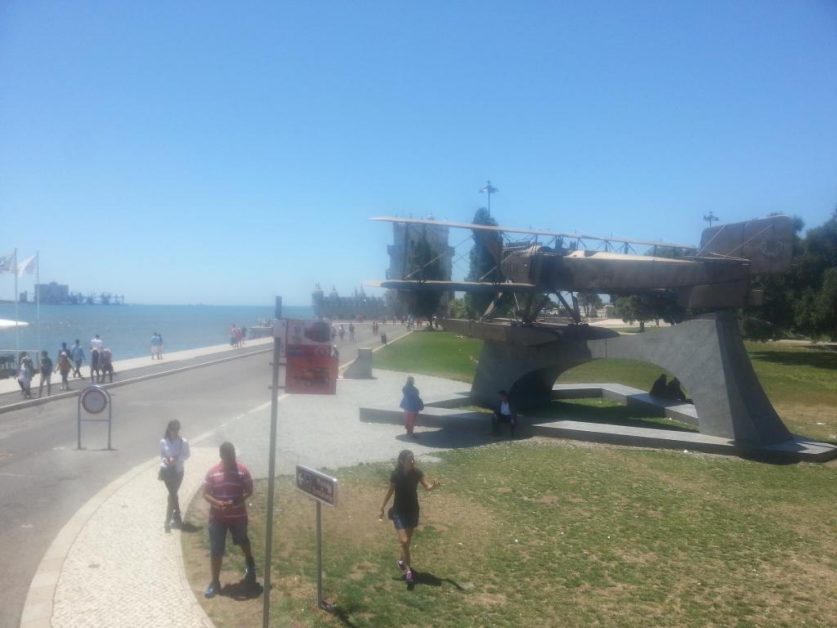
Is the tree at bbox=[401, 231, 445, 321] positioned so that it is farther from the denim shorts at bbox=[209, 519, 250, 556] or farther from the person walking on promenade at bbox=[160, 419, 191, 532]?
the denim shorts at bbox=[209, 519, 250, 556]

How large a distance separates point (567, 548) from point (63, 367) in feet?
71.6

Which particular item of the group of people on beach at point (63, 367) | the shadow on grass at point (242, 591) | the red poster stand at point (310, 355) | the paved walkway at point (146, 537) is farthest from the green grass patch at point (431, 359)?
the red poster stand at point (310, 355)

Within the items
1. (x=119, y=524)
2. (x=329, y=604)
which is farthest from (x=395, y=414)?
(x=329, y=604)

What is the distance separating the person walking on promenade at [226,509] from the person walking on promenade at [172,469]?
7.09 feet

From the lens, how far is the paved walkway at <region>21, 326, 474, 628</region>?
A: 6.70 metres

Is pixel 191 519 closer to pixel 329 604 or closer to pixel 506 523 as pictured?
pixel 329 604

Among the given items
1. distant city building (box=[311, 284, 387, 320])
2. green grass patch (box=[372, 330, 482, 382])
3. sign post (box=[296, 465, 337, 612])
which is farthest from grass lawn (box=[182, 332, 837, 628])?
distant city building (box=[311, 284, 387, 320])

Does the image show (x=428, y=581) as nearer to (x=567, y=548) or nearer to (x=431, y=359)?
(x=567, y=548)

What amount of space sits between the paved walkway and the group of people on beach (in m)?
8.36

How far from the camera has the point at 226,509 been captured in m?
7.16

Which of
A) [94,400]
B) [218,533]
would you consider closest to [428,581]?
[218,533]

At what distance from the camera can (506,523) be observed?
384 inches

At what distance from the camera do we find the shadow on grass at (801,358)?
39.3m

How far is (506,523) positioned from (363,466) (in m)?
4.22
